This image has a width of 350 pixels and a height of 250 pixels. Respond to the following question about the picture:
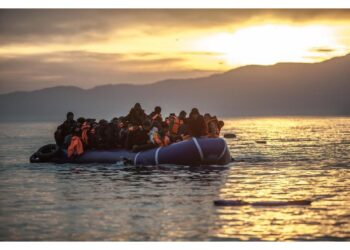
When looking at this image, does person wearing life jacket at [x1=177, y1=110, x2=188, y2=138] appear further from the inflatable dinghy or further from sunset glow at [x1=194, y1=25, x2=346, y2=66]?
sunset glow at [x1=194, y1=25, x2=346, y2=66]

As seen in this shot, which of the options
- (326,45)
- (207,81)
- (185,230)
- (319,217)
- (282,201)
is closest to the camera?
(185,230)

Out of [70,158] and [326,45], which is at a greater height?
[326,45]

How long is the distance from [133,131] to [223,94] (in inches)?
101

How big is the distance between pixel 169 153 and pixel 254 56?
3.42 metres

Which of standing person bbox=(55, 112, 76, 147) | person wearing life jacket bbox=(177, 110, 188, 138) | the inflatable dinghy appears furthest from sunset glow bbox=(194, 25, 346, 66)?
standing person bbox=(55, 112, 76, 147)

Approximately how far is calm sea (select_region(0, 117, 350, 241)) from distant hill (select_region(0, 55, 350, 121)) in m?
1.28

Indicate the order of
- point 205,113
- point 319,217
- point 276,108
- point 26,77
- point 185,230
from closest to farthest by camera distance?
point 185,230 → point 319,217 → point 26,77 → point 205,113 → point 276,108

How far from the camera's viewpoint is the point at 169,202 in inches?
403

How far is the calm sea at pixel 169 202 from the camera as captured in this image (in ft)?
27.4

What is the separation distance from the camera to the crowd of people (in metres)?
14.2

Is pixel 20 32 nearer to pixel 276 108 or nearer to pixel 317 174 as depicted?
pixel 317 174

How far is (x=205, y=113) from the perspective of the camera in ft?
48.9

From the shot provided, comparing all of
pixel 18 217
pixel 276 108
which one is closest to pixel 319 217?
pixel 18 217

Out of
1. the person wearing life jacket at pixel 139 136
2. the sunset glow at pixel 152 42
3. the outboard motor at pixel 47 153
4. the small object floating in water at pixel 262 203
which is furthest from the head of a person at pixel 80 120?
the small object floating in water at pixel 262 203
